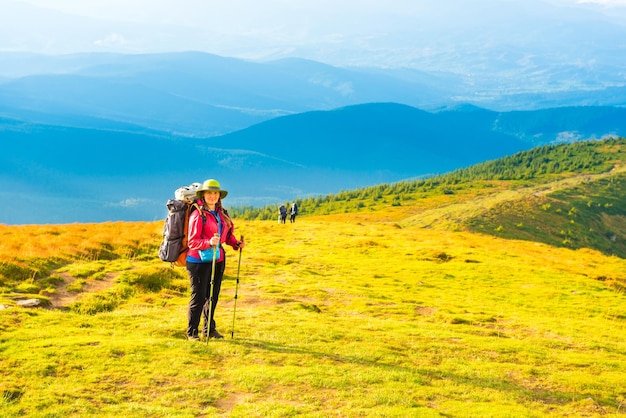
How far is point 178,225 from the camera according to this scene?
15.6 metres

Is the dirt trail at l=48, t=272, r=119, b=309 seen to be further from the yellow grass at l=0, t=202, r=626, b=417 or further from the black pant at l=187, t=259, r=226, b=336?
the black pant at l=187, t=259, r=226, b=336

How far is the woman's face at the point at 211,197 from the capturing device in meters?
15.2

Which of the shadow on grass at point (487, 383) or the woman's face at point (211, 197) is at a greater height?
the woman's face at point (211, 197)

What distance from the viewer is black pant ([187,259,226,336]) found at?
51.5ft

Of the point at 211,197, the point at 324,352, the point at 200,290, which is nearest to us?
the point at 211,197

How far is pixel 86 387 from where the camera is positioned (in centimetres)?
1239

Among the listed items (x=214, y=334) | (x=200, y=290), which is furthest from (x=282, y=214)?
(x=200, y=290)

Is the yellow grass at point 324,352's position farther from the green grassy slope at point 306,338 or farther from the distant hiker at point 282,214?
the distant hiker at point 282,214

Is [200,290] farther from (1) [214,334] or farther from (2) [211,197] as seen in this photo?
(2) [211,197]

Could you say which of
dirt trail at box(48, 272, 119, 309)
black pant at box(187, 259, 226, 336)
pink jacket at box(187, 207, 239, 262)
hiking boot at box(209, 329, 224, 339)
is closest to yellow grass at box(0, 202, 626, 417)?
hiking boot at box(209, 329, 224, 339)

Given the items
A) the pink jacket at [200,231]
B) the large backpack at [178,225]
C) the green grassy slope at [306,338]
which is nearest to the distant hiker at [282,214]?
the green grassy slope at [306,338]

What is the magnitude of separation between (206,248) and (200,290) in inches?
52.4

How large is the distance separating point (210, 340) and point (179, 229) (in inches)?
119

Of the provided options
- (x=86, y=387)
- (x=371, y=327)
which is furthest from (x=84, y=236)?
(x=86, y=387)
